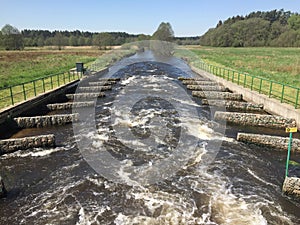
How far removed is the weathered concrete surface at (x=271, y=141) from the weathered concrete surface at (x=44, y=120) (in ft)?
30.7

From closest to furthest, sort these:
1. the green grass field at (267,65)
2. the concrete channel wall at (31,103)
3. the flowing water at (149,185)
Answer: the flowing water at (149,185)
the concrete channel wall at (31,103)
the green grass field at (267,65)

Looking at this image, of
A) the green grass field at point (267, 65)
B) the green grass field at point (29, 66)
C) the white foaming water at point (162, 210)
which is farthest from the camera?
the green grass field at point (267, 65)

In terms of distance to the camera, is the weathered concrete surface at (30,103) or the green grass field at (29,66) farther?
the green grass field at (29,66)

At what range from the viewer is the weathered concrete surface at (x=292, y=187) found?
800 cm

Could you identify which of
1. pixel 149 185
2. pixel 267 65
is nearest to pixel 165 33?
pixel 267 65

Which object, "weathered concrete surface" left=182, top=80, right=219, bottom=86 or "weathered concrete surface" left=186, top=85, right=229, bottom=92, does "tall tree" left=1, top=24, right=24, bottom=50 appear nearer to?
"weathered concrete surface" left=182, top=80, right=219, bottom=86

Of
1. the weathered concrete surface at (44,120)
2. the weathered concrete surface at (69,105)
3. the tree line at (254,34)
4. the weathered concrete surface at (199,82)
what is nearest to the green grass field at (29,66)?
the weathered concrete surface at (69,105)

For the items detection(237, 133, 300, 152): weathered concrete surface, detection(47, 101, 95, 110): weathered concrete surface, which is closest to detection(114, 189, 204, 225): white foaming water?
detection(237, 133, 300, 152): weathered concrete surface

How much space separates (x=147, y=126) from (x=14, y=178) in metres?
7.46

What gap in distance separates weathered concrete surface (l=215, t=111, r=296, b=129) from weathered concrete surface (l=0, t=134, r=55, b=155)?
381 inches

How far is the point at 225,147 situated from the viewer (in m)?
11.9

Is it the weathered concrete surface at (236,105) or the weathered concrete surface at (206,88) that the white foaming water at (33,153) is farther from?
the weathered concrete surface at (206,88)

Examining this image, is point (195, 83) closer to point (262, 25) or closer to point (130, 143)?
point (130, 143)

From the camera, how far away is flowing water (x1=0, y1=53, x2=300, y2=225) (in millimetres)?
7223
